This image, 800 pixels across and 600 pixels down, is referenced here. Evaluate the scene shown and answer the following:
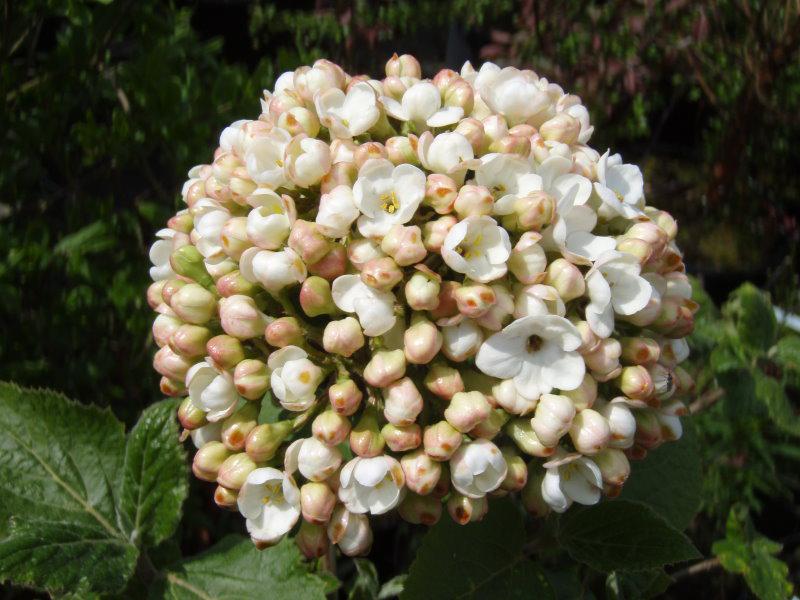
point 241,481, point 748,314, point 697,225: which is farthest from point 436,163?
point 697,225

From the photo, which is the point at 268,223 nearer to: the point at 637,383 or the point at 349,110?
the point at 349,110

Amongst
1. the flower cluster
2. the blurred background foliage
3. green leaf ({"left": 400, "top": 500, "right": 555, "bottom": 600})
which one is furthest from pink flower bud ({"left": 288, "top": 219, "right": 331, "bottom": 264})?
the blurred background foliage

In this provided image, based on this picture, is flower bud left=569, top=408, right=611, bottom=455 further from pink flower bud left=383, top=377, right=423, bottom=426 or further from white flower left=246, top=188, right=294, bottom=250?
white flower left=246, top=188, right=294, bottom=250

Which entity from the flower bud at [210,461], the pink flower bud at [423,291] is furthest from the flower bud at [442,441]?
the flower bud at [210,461]

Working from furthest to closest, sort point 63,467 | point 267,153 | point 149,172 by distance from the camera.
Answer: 1. point 149,172
2. point 63,467
3. point 267,153

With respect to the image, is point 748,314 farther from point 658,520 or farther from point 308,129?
point 308,129

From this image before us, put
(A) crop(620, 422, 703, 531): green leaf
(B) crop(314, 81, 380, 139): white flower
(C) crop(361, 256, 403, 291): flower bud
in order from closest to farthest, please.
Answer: (C) crop(361, 256, 403, 291): flower bud → (B) crop(314, 81, 380, 139): white flower → (A) crop(620, 422, 703, 531): green leaf

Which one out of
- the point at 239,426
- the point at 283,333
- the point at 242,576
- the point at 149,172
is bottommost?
the point at 242,576

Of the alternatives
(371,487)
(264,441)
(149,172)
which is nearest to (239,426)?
(264,441)
